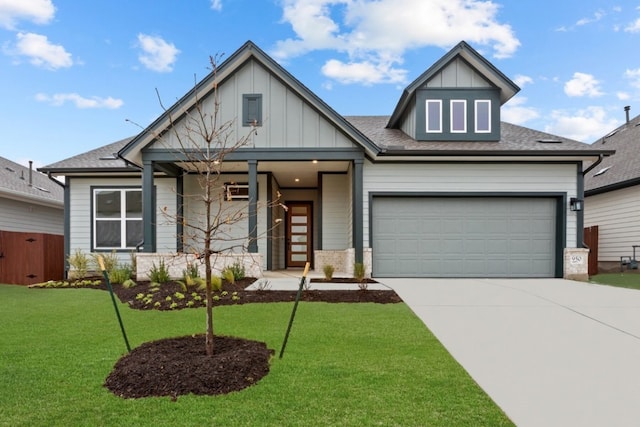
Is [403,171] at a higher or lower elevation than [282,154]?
lower

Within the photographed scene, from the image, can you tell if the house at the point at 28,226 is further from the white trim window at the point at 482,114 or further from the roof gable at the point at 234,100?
the white trim window at the point at 482,114

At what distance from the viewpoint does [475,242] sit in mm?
10805

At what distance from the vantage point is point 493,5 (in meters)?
12.8

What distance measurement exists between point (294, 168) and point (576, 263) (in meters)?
8.78

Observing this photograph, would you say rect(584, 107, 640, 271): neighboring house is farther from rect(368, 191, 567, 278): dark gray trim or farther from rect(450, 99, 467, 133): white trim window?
rect(450, 99, 467, 133): white trim window

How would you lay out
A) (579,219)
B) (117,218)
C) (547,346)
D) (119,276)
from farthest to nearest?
(117,218) < (579,219) < (119,276) < (547,346)

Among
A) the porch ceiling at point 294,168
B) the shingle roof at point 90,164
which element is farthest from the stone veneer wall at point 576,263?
the shingle roof at point 90,164

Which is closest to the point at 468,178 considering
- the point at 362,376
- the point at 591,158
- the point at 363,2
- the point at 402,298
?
the point at 591,158

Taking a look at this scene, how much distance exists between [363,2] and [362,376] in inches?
535

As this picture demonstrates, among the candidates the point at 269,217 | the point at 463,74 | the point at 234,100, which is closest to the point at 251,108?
the point at 234,100

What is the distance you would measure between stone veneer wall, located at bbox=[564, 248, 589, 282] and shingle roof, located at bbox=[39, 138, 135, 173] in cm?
1343

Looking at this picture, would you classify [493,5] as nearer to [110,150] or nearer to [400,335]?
[400,335]

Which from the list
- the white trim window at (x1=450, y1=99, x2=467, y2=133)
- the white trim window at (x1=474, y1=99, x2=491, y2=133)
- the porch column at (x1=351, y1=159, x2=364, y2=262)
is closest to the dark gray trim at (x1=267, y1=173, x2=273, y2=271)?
the porch column at (x1=351, y1=159, x2=364, y2=262)

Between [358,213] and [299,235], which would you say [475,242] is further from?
[299,235]
